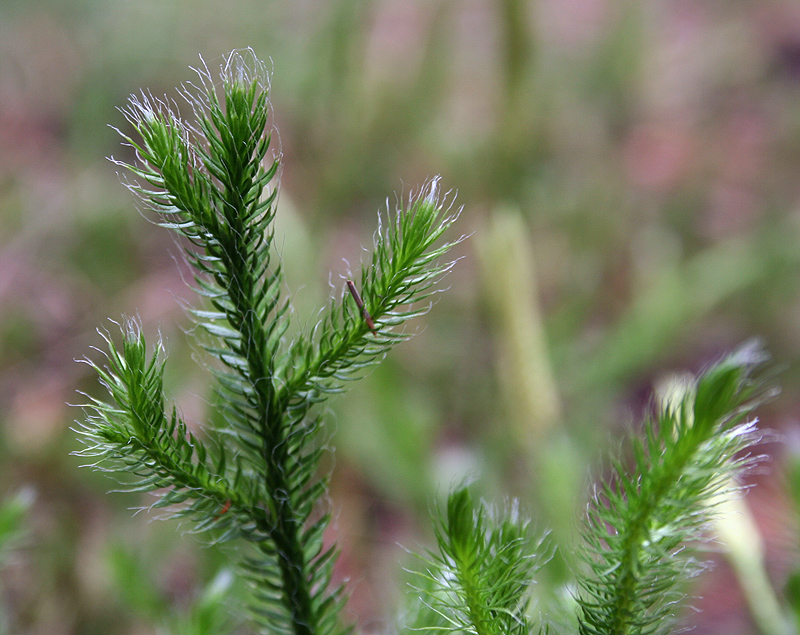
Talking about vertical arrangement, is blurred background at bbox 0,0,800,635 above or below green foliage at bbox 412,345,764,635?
above

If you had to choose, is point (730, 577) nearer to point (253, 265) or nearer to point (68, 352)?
point (253, 265)

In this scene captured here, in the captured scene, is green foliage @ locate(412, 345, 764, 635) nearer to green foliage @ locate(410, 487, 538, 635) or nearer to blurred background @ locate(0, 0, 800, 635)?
green foliage @ locate(410, 487, 538, 635)

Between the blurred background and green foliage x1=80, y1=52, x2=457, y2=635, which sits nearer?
green foliage x1=80, y1=52, x2=457, y2=635

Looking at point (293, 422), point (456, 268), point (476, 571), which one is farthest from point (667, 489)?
point (456, 268)

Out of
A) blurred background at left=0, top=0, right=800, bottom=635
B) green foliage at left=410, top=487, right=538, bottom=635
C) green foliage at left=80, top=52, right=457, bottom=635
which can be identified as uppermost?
blurred background at left=0, top=0, right=800, bottom=635

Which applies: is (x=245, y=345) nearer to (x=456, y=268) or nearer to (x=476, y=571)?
(x=476, y=571)

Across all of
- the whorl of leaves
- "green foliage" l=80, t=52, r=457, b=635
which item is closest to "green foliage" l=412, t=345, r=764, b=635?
the whorl of leaves

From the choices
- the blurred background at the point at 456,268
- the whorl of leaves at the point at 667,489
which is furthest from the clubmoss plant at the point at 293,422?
the blurred background at the point at 456,268
